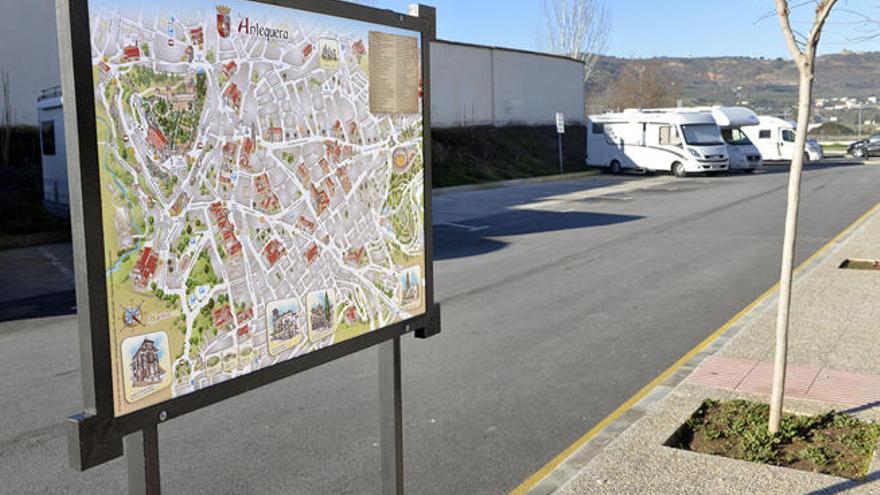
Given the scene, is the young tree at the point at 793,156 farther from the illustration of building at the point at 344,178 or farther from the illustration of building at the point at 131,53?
the illustration of building at the point at 131,53

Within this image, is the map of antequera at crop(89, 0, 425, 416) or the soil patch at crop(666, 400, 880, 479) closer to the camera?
the map of antequera at crop(89, 0, 425, 416)

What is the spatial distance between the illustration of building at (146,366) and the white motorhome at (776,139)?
42721mm

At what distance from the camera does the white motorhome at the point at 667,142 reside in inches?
1324

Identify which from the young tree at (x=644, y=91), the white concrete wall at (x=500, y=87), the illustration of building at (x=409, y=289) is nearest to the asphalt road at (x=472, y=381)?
the illustration of building at (x=409, y=289)

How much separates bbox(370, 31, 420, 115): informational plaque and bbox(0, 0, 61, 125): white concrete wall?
22230 mm

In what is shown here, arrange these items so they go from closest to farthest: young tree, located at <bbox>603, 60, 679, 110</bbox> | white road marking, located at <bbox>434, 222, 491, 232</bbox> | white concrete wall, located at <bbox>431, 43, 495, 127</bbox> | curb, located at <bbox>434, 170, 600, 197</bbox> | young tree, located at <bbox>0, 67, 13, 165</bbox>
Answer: white road marking, located at <bbox>434, 222, 491, 232</bbox>
young tree, located at <bbox>0, 67, 13, 165</bbox>
curb, located at <bbox>434, 170, 600, 197</bbox>
white concrete wall, located at <bbox>431, 43, 495, 127</bbox>
young tree, located at <bbox>603, 60, 679, 110</bbox>

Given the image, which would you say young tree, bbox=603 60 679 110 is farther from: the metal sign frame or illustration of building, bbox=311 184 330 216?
the metal sign frame

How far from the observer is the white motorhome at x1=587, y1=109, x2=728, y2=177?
33.6 m

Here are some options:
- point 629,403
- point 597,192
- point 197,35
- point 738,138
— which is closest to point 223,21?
point 197,35

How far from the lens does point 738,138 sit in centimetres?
3712

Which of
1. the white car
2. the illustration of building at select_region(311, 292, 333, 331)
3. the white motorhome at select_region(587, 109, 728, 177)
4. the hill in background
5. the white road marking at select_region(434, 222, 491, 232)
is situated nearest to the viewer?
the illustration of building at select_region(311, 292, 333, 331)

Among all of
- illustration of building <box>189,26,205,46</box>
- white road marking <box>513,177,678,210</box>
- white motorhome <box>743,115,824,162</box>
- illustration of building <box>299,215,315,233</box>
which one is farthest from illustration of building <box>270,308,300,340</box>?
white motorhome <box>743,115,824,162</box>

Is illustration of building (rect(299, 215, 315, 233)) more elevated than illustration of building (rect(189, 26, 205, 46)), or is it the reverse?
illustration of building (rect(189, 26, 205, 46))

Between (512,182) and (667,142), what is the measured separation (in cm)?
722
